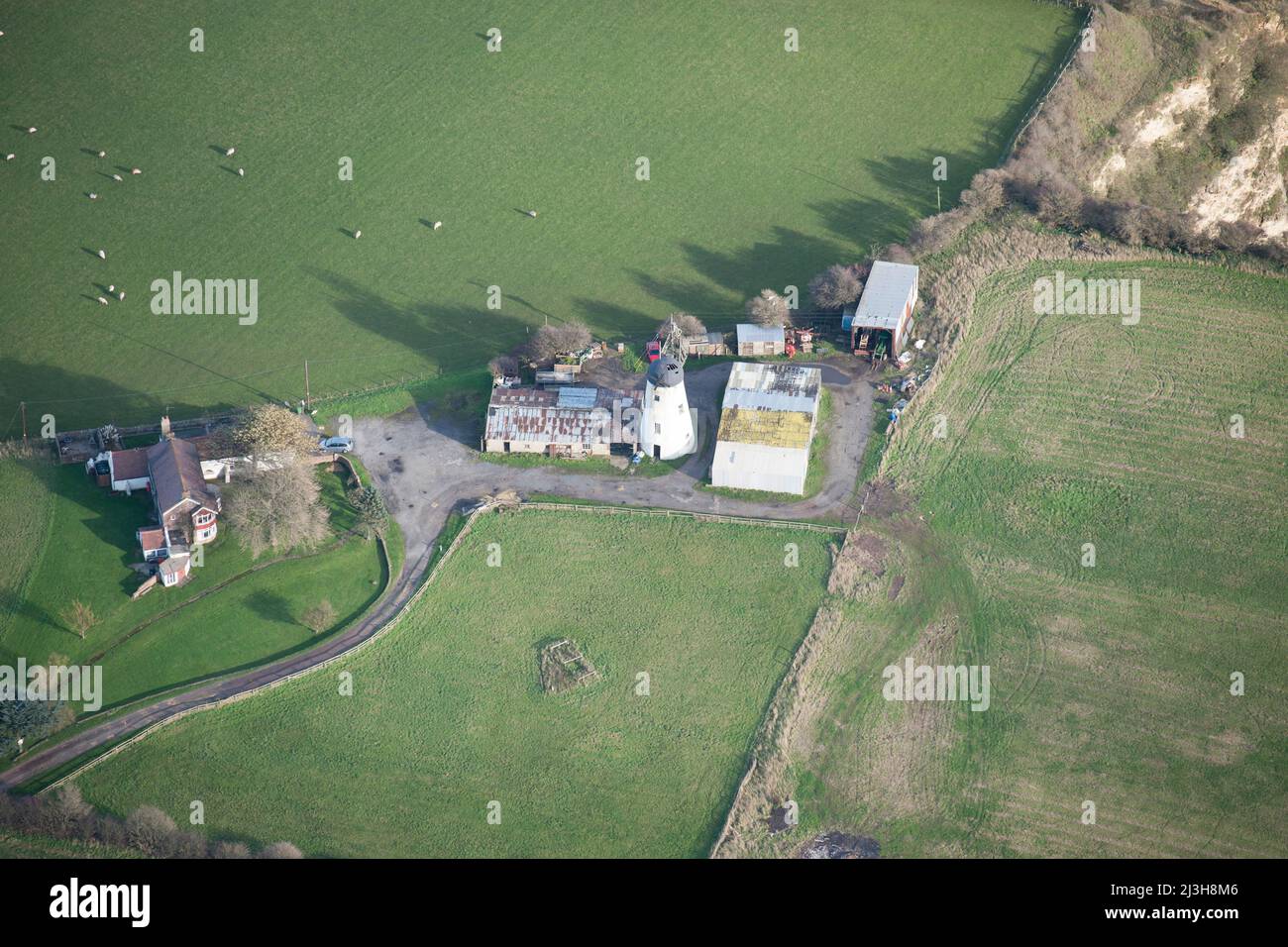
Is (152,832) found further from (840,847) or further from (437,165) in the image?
(437,165)

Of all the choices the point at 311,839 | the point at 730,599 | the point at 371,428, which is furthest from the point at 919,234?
the point at 311,839

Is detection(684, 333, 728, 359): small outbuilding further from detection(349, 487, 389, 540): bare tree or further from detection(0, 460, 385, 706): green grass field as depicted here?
detection(0, 460, 385, 706): green grass field

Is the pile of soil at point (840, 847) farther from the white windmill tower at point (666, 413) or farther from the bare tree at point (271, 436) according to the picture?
the bare tree at point (271, 436)

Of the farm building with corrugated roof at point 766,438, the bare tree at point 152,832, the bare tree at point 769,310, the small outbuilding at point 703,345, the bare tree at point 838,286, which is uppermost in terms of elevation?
the bare tree at point 838,286

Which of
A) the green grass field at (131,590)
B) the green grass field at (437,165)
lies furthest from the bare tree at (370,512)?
the green grass field at (437,165)

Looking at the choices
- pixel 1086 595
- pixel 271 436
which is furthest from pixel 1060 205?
pixel 271 436

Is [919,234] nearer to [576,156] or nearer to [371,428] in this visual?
[576,156]
